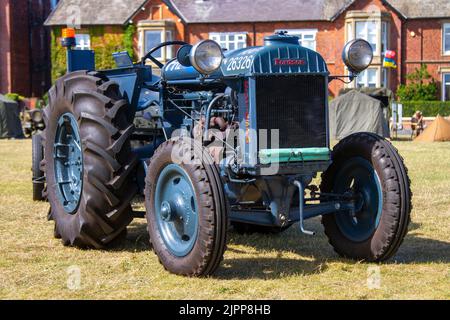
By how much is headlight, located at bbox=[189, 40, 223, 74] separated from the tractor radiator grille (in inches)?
16.0

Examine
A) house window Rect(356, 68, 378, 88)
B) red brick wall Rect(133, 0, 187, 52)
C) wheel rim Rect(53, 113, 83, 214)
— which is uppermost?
red brick wall Rect(133, 0, 187, 52)

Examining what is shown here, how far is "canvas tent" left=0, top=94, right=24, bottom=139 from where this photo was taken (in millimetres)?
34281

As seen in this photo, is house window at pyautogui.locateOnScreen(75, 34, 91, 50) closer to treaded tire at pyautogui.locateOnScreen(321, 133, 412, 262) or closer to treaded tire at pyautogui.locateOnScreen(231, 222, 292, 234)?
treaded tire at pyautogui.locateOnScreen(231, 222, 292, 234)

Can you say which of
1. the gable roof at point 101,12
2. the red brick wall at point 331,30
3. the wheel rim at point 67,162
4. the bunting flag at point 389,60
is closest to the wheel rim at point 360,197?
the wheel rim at point 67,162

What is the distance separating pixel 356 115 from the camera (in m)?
32.3

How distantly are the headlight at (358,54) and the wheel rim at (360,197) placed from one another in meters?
0.91

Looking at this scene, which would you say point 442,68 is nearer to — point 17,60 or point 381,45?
point 381,45

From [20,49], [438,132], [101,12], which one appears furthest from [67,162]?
[20,49]

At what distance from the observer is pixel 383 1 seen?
48.0m

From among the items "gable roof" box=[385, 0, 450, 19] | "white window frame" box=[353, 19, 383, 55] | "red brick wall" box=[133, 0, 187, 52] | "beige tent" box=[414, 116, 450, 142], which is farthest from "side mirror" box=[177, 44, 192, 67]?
"gable roof" box=[385, 0, 450, 19]

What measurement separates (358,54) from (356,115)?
25.3 meters

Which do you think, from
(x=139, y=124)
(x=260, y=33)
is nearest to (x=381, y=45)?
(x=260, y=33)

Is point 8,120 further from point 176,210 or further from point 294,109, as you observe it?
point 294,109

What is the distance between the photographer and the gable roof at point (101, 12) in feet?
163
